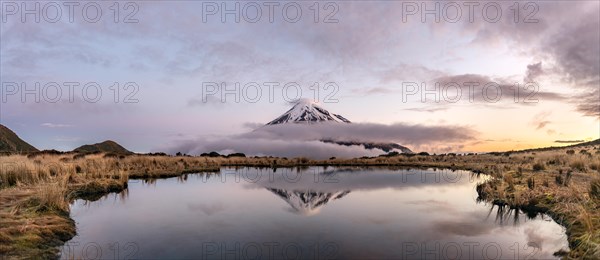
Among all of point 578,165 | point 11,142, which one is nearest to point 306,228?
point 578,165

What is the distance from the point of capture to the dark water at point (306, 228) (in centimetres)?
916

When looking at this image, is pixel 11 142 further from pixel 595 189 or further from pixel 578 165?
pixel 595 189

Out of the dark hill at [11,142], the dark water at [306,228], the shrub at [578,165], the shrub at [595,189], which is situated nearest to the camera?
the dark water at [306,228]

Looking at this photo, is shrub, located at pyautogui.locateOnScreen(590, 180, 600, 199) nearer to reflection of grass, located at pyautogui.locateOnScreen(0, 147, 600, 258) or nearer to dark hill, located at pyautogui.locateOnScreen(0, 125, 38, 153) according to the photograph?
reflection of grass, located at pyautogui.locateOnScreen(0, 147, 600, 258)

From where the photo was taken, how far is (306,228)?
1136 centimetres

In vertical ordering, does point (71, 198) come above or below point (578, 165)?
below

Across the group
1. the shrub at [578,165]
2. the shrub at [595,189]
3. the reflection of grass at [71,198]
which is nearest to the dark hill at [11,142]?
the reflection of grass at [71,198]

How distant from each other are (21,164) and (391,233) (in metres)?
20.1

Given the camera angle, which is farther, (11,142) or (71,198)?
(11,142)

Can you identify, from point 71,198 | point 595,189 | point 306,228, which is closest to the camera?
point 306,228

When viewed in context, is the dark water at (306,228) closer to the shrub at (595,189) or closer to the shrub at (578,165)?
the shrub at (595,189)

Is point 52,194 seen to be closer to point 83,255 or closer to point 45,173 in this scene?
point 83,255

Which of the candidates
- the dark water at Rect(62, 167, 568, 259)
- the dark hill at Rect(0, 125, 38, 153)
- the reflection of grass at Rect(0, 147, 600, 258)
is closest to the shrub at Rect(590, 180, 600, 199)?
the reflection of grass at Rect(0, 147, 600, 258)

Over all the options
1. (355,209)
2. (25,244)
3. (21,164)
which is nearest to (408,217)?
(355,209)
